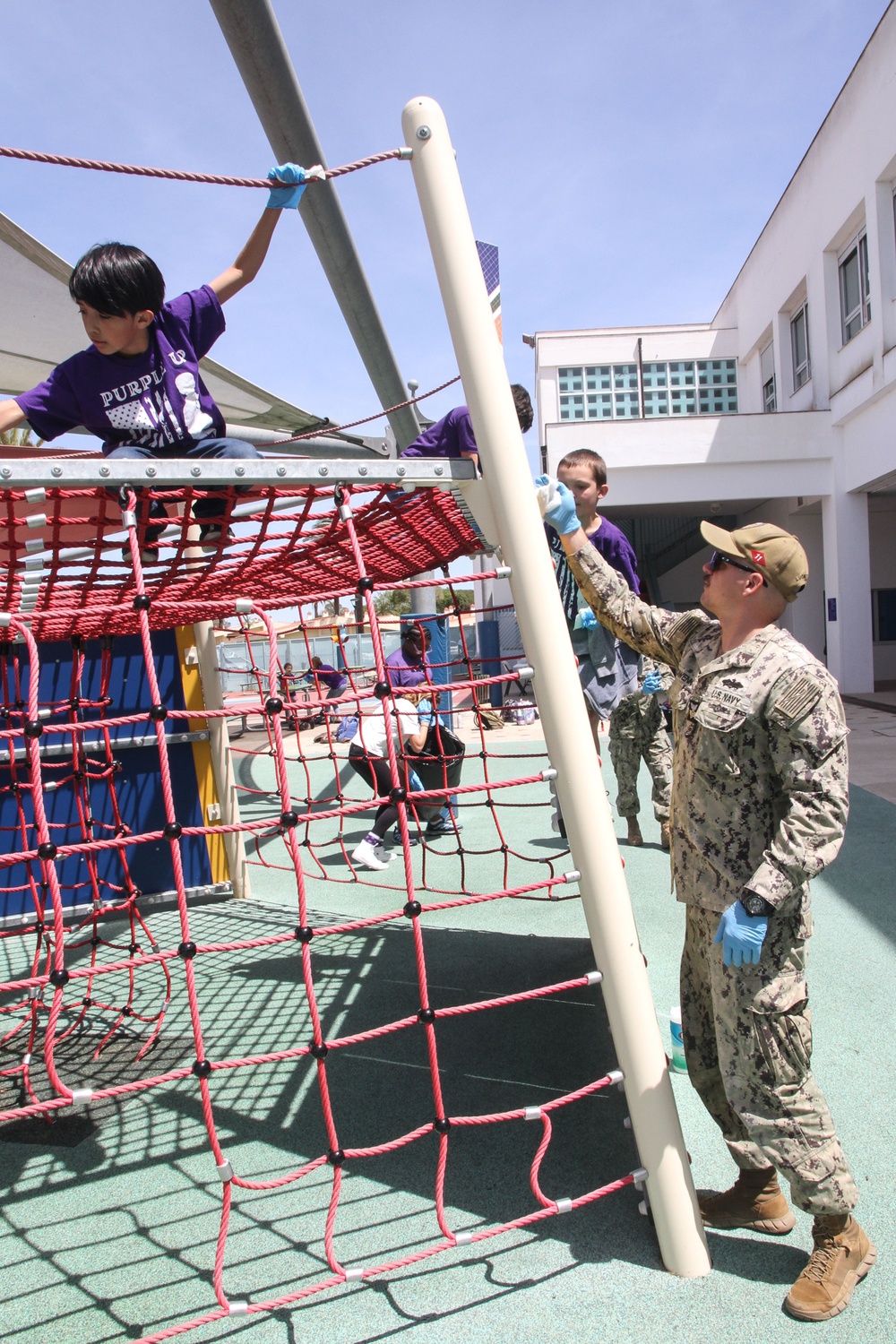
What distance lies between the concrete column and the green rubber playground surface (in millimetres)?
9715

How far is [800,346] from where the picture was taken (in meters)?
14.8

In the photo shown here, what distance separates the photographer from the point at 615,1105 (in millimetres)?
2457

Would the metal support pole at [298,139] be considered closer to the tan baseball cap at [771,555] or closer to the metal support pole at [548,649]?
the metal support pole at [548,649]

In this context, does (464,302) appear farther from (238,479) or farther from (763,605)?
(763,605)

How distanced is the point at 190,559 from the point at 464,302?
1.01 meters

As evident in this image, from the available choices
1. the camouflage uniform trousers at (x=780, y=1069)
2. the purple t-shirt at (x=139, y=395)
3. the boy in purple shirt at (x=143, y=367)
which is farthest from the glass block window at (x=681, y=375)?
the camouflage uniform trousers at (x=780, y=1069)

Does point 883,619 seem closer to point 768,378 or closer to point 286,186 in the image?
point 768,378

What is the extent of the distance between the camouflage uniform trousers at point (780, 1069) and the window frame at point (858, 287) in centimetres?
1203

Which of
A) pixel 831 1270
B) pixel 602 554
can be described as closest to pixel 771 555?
pixel 831 1270

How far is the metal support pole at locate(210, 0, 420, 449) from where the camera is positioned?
3.82 metres

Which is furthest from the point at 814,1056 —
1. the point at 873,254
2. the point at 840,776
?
the point at 873,254

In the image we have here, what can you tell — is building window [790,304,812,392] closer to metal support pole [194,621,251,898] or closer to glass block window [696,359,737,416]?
glass block window [696,359,737,416]

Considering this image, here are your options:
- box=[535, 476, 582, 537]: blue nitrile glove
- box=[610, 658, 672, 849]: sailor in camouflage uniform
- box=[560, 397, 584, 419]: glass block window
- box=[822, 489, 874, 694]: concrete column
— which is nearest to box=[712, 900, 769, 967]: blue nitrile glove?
box=[535, 476, 582, 537]: blue nitrile glove

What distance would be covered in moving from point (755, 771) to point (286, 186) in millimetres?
1726
